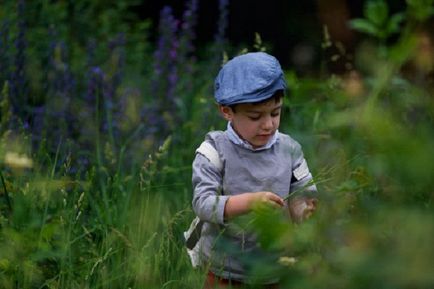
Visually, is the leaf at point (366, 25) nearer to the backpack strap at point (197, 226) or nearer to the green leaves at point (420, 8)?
the green leaves at point (420, 8)

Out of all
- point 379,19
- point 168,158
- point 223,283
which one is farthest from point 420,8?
point 168,158

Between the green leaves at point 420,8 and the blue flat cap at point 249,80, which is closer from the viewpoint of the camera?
the green leaves at point 420,8

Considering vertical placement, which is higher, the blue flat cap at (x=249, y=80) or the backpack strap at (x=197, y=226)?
the blue flat cap at (x=249, y=80)

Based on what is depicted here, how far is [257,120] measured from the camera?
285 centimetres

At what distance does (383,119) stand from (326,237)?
0.33 metres

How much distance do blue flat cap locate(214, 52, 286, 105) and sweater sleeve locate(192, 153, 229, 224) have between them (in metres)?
0.20

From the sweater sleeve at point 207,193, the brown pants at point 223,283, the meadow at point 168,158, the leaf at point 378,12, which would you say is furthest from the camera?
the brown pants at point 223,283

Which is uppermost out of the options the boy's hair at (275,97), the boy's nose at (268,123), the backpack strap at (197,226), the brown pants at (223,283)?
the boy's hair at (275,97)

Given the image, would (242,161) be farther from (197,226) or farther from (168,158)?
(168,158)

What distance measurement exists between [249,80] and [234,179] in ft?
1.00

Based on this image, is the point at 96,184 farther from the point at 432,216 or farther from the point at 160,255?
the point at 432,216

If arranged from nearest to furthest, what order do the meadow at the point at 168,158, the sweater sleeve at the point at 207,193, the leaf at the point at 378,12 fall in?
the meadow at the point at 168,158 → the leaf at the point at 378,12 → the sweater sleeve at the point at 207,193

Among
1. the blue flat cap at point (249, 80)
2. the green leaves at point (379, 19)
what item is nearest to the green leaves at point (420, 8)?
the green leaves at point (379, 19)

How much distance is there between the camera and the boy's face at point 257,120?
284 cm
